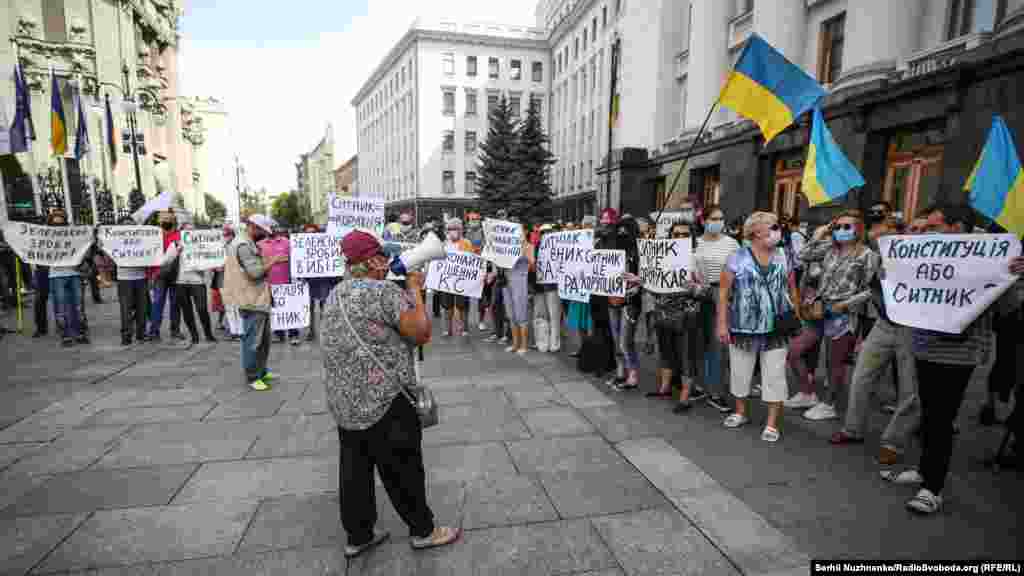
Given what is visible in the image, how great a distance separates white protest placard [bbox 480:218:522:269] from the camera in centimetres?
759

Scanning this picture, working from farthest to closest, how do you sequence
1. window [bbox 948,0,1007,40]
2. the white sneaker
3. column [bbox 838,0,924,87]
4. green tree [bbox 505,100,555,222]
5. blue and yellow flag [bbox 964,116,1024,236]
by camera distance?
1. green tree [bbox 505,100,555,222]
2. column [bbox 838,0,924,87]
3. window [bbox 948,0,1007,40]
4. the white sneaker
5. blue and yellow flag [bbox 964,116,1024,236]

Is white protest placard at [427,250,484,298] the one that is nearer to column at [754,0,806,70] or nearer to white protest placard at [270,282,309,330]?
white protest placard at [270,282,309,330]

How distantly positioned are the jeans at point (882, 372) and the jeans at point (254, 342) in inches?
237

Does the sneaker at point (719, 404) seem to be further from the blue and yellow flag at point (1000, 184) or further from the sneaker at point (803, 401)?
the blue and yellow flag at point (1000, 184)

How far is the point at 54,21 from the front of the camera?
104 feet

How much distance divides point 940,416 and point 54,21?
150 ft

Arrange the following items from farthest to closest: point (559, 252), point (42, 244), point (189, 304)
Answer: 1. point (189, 304)
2. point (42, 244)
3. point (559, 252)

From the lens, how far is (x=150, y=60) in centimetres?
4275

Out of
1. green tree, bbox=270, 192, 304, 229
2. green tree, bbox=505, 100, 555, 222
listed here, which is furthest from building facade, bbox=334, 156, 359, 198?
green tree, bbox=505, 100, 555, 222

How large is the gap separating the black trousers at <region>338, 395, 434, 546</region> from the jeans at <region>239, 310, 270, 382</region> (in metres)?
3.74

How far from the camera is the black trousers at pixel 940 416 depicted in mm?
3180

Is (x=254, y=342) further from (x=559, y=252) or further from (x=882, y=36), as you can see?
(x=882, y=36)

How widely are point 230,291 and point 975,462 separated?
7.12 m

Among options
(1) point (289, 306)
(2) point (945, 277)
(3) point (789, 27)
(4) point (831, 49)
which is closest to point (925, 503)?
(2) point (945, 277)
